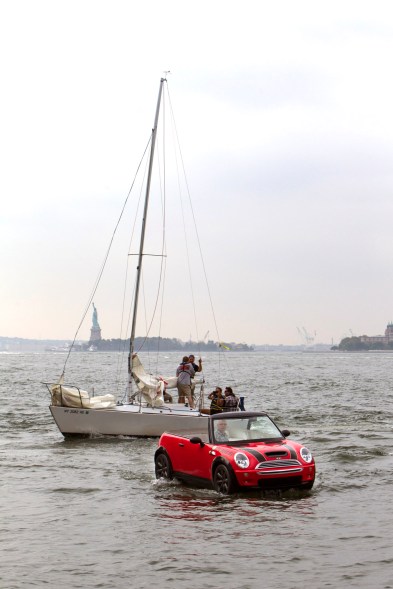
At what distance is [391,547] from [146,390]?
18561 mm

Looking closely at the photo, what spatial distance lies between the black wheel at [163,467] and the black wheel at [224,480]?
1979 mm

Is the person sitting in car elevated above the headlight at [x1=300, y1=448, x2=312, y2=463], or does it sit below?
above

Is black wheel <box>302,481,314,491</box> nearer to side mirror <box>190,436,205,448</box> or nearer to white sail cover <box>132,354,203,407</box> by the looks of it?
side mirror <box>190,436,205,448</box>

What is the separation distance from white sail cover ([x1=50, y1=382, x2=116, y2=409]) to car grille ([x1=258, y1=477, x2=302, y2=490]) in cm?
1349

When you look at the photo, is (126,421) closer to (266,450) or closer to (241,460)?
(266,450)

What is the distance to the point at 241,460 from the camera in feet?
56.9

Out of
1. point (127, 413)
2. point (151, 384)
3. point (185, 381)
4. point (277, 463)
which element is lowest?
point (277, 463)

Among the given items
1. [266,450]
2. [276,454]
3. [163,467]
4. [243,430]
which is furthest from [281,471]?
[163,467]

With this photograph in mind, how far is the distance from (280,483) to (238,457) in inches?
37.8

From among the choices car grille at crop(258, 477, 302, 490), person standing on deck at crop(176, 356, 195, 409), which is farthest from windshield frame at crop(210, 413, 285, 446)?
person standing on deck at crop(176, 356, 195, 409)

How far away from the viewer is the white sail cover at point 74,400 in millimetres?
30344

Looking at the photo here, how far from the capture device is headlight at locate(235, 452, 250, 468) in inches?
682

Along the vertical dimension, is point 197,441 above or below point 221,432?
below

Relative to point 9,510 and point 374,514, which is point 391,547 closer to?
point 374,514
